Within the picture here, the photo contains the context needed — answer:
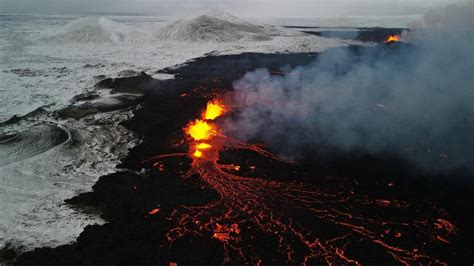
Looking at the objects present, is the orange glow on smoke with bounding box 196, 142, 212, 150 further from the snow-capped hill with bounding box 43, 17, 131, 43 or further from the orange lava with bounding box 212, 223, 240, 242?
the snow-capped hill with bounding box 43, 17, 131, 43

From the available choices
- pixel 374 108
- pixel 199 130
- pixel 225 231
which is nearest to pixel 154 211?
pixel 225 231

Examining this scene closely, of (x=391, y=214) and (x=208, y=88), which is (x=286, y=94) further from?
(x=391, y=214)

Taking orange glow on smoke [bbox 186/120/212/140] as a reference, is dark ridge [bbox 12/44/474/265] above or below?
below

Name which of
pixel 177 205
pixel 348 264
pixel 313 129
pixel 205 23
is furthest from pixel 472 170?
pixel 205 23

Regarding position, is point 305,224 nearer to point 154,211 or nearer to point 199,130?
point 154,211

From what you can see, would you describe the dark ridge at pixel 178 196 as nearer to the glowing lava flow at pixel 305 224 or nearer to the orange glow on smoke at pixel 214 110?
the glowing lava flow at pixel 305 224

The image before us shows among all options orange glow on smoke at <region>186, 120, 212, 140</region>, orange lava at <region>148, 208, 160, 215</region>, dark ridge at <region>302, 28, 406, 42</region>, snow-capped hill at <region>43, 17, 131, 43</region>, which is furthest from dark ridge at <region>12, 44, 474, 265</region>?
dark ridge at <region>302, 28, 406, 42</region>
